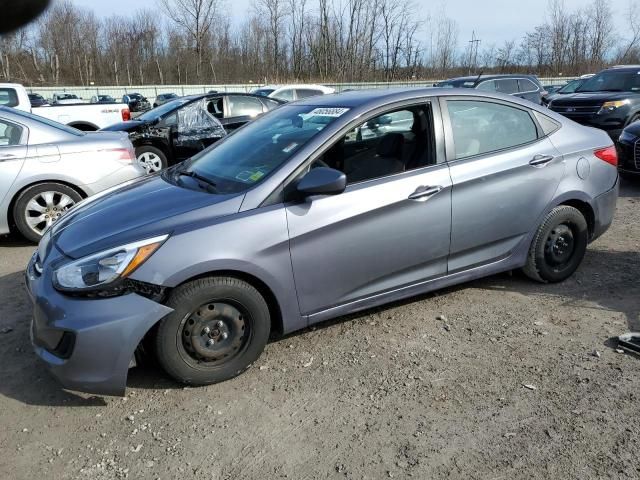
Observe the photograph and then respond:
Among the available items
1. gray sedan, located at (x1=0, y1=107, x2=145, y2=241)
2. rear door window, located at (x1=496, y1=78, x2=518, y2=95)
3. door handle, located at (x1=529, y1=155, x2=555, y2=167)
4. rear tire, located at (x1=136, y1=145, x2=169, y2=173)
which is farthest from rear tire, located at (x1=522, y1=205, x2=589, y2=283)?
rear door window, located at (x1=496, y1=78, x2=518, y2=95)

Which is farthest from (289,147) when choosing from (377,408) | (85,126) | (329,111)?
(85,126)

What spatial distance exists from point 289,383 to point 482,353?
1240 mm

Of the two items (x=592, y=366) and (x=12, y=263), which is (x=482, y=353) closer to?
(x=592, y=366)

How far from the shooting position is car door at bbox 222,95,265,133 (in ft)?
33.8

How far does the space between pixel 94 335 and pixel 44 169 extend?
3.79 m

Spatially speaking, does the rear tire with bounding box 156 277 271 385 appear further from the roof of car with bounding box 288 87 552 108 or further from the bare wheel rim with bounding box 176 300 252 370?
the roof of car with bounding box 288 87 552 108

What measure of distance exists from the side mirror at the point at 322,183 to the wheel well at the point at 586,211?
210cm

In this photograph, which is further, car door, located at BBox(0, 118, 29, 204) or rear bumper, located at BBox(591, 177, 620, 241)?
car door, located at BBox(0, 118, 29, 204)

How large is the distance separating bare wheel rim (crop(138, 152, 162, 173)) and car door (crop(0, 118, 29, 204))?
141 inches

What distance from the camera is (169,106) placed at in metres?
10.2

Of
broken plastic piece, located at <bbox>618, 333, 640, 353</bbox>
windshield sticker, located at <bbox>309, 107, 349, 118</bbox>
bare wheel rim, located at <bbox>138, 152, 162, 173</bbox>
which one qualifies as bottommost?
broken plastic piece, located at <bbox>618, 333, 640, 353</bbox>

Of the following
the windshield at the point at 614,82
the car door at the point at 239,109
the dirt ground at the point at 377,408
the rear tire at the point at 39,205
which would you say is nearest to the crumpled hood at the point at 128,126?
Result: the car door at the point at 239,109

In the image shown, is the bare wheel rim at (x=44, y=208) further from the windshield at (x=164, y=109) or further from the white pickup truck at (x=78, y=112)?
→ the white pickup truck at (x=78, y=112)

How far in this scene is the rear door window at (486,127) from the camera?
3809 millimetres
